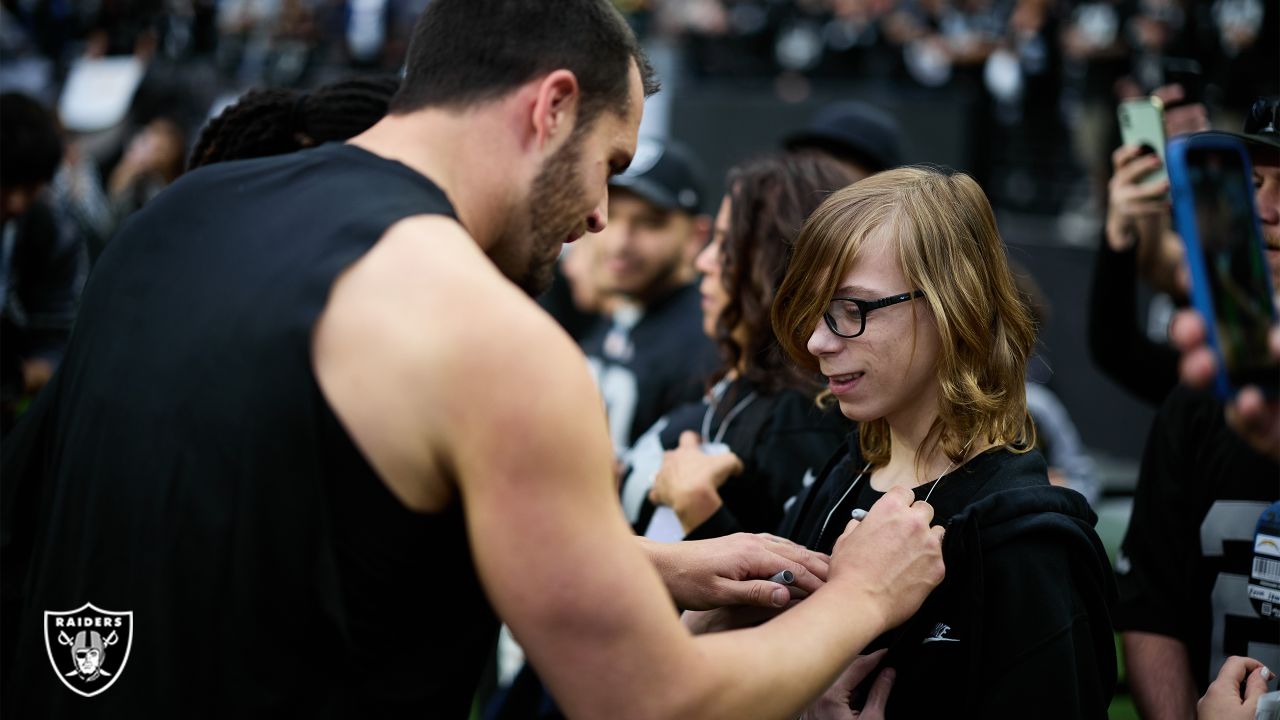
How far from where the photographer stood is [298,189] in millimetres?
1746

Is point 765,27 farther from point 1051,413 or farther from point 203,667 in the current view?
point 203,667

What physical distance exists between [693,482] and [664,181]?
2061 millimetres

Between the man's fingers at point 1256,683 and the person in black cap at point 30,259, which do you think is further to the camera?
the person in black cap at point 30,259

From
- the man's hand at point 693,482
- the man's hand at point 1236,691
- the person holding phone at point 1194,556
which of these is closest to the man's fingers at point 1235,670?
the man's hand at point 1236,691

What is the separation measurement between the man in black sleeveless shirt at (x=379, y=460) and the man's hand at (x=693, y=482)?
910mm


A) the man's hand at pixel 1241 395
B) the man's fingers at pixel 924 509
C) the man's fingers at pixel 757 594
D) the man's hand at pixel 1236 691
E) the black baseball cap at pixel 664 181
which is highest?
the man's hand at pixel 1241 395

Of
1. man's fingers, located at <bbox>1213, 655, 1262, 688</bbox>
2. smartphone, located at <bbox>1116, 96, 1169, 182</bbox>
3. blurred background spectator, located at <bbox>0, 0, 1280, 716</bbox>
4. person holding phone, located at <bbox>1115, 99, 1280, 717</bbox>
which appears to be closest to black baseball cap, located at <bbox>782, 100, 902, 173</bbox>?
blurred background spectator, located at <bbox>0, 0, 1280, 716</bbox>

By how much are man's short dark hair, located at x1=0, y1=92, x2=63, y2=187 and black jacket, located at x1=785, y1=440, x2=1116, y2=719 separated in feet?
11.3

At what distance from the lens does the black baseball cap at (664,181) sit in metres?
4.55

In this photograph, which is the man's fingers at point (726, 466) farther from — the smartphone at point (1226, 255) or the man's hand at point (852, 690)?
the smartphone at point (1226, 255)

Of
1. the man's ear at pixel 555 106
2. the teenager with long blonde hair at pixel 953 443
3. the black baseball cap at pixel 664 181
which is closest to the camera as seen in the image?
the man's ear at pixel 555 106

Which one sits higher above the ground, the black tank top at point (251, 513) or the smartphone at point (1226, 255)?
the smartphone at point (1226, 255)

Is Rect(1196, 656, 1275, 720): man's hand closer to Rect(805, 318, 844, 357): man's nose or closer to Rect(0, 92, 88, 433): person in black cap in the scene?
Rect(805, 318, 844, 357): man's nose

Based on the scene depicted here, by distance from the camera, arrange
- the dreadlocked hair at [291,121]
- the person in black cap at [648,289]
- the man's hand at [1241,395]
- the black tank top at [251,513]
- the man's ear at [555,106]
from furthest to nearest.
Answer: the person in black cap at [648,289] < the dreadlocked hair at [291,121] < the man's ear at [555,106] < the black tank top at [251,513] < the man's hand at [1241,395]
